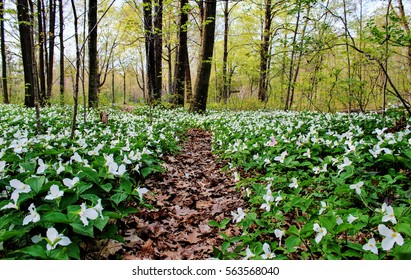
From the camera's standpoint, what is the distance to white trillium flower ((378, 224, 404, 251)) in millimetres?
1267

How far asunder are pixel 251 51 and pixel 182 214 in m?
9.78

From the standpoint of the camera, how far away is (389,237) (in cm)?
130

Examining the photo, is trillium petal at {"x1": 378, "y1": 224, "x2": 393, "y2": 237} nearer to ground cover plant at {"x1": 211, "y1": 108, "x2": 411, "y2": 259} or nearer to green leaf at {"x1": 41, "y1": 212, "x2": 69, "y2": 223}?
ground cover plant at {"x1": 211, "y1": 108, "x2": 411, "y2": 259}

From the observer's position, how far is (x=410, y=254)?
130cm

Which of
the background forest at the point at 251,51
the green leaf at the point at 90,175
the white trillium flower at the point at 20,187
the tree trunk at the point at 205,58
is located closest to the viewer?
the white trillium flower at the point at 20,187

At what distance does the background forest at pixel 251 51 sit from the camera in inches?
193

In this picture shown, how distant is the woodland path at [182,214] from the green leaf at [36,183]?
0.73 metres

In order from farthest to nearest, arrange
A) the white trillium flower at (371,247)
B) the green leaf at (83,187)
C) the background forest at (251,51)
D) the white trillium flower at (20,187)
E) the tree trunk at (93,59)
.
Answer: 1. the tree trunk at (93,59)
2. the background forest at (251,51)
3. the green leaf at (83,187)
4. the white trillium flower at (20,187)
5. the white trillium flower at (371,247)

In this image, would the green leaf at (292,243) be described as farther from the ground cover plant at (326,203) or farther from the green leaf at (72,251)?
the green leaf at (72,251)

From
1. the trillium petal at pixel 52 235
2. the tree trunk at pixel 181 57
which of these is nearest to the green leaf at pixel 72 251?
the trillium petal at pixel 52 235

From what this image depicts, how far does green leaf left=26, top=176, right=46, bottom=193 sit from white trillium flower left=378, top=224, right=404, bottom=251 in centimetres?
201
